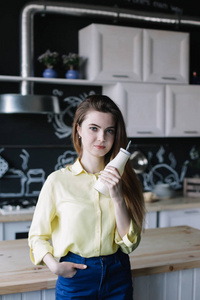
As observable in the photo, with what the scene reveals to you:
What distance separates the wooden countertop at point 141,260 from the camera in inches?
55.1

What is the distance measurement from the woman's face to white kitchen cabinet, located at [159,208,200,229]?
2160 mm

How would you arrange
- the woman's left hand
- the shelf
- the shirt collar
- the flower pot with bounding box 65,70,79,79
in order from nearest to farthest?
the woman's left hand
the shirt collar
the shelf
the flower pot with bounding box 65,70,79,79

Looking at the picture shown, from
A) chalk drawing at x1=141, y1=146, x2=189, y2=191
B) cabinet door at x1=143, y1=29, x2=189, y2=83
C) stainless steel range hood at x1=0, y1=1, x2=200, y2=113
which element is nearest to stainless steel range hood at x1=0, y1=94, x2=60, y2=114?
stainless steel range hood at x1=0, y1=1, x2=200, y2=113

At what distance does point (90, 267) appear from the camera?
1297mm

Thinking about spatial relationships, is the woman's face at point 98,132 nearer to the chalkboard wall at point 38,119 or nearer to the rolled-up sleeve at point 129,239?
the rolled-up sleeve at point 129,239

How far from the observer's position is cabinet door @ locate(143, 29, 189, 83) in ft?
11.5

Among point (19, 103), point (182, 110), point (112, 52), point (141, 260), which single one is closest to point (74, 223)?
point (141, 260)

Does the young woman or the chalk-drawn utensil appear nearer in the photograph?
the young woman

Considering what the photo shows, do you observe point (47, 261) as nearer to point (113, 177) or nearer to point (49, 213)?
point (49, 213)

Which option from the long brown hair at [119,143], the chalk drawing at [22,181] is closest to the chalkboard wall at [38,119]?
the chalk drawing at [22,181]

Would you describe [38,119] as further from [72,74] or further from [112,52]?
[112,52]

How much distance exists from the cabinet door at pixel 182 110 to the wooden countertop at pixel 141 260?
1.74m

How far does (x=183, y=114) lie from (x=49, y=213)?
2642mm

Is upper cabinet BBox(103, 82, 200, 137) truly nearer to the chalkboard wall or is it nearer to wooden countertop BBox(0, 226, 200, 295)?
the chalkboard wall
